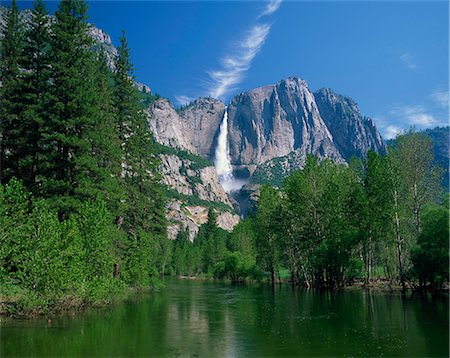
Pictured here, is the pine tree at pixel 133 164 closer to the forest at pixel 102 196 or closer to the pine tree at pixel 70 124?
the forest at pixel 102 196

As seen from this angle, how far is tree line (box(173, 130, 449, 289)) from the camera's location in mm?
39125

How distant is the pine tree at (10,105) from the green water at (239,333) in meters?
14.2

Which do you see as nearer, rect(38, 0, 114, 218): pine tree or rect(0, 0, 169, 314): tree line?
rect(0, 0, 169, 314): tree line

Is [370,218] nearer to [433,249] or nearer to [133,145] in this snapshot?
[433,249]

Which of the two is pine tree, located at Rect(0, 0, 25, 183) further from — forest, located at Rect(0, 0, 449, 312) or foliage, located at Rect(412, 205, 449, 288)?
foliage, located at Rect(412, 205, 449, 288)

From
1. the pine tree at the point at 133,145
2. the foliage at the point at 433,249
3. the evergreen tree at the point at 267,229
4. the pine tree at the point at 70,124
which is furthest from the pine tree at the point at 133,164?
the foliage at the point at 433,249

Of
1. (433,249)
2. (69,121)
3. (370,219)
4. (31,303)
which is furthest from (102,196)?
(370,219)

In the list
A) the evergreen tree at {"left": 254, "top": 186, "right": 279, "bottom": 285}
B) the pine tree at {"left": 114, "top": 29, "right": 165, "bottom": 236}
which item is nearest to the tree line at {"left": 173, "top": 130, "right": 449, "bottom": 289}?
the evergreen tree at {"left": 254, "top": 186, "right": 279, "bottom": 285}

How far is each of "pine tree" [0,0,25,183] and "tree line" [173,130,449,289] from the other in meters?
34.5

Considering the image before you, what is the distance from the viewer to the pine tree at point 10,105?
1266 inches

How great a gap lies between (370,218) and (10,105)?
37.7 metres

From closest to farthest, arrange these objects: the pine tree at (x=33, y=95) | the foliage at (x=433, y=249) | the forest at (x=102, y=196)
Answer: the forest at (x=102, y=196)
the pine tree at (x=33, y=95)
the foliage at (x=433, y=249)

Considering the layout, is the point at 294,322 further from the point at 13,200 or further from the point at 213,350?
the point at 13,200

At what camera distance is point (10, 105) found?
32.0m
